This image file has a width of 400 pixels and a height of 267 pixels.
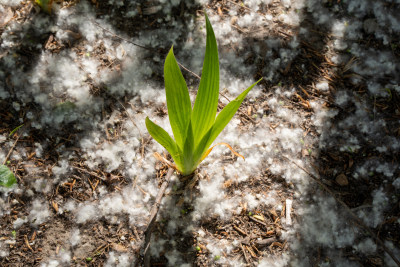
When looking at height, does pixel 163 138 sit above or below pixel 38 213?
above

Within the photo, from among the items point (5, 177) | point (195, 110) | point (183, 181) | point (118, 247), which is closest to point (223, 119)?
point (195, 110)

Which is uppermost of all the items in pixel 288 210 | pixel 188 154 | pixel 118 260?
pixel 188 154

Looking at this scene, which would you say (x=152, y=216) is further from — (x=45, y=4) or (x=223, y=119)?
(x=45, y=4)

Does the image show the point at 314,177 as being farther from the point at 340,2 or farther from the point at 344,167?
the point at 340,2

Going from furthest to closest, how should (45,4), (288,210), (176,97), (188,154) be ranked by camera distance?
(45,4) → (288,210) → (188,154) → (176,97)

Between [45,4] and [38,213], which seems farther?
[45,4]

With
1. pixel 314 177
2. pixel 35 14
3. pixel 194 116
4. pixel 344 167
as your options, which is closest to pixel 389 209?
pixel 344 167
